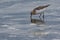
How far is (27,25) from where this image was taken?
37.8 feet

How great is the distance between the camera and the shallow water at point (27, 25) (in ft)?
32.7

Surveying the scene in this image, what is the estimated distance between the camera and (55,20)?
39.8 feet

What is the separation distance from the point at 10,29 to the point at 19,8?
171 inches

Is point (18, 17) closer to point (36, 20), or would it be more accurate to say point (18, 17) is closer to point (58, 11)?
point (36, 20)

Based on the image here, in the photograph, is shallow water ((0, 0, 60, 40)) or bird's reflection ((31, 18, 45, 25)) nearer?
shallow water ((0, 0, 60, 40))

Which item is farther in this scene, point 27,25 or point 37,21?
point 37,21

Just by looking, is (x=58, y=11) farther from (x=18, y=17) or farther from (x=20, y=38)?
(x=20, y=38)

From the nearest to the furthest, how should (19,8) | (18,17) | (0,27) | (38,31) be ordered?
1. (38,31)
2. (0,27)
3. (18,17)
4. (19,8)

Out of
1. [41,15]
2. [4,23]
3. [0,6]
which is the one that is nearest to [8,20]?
[4,23]

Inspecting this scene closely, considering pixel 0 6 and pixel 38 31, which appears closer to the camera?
pixel 38 31

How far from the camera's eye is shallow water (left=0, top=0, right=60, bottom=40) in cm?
998

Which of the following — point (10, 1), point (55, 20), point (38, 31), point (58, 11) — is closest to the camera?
point (38, 31)

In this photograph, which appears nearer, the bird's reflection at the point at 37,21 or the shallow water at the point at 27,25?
the shallow water at the point at 27,25

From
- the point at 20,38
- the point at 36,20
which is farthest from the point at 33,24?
the point at 20,38
